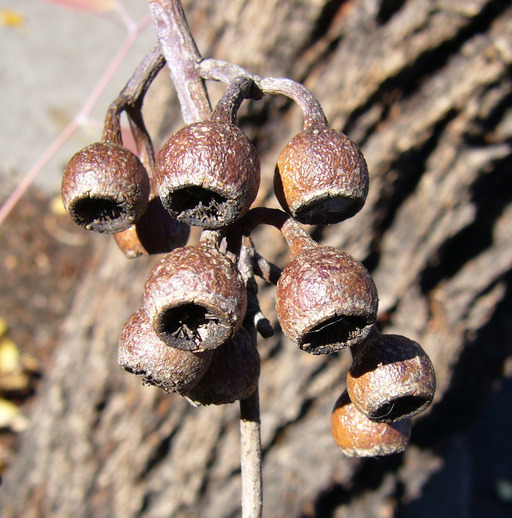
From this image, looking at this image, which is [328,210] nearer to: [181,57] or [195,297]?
[195,297]

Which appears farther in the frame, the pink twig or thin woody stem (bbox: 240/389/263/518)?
the pink twig

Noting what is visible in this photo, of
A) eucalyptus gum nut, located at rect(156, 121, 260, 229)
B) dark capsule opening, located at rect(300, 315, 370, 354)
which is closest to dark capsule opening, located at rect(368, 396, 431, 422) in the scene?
dark capsule opening, located at rect(300, 315, 370, 354)

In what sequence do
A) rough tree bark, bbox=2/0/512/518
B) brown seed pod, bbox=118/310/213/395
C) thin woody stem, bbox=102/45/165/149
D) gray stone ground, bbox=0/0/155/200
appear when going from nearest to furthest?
brown seed pod, bbox=118/310/213/395 → thin woody stem, bbox=102/45/165/149 → rough tree bark, bbox=2/0/512/518 → gray stone ground, bbox=0/0/155/200

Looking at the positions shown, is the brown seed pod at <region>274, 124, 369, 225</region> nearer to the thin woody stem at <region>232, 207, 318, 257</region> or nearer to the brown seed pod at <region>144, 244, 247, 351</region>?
the thin woody stem at <region>232, 207, 318, 257</region>

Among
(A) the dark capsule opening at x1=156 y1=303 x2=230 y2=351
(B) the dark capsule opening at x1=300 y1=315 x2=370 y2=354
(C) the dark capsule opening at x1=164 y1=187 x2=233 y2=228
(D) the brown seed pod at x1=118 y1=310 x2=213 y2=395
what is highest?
(C) the dark capsule opening at x1=164 y1=187 x2=233 y2=228

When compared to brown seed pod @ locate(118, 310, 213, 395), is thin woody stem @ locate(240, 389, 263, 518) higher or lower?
lower

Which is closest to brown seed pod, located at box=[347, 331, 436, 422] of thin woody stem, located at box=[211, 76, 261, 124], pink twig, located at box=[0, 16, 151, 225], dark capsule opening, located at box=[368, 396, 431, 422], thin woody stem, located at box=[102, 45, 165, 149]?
dark capsule opening, located at box=[368, 396, 431, 422]

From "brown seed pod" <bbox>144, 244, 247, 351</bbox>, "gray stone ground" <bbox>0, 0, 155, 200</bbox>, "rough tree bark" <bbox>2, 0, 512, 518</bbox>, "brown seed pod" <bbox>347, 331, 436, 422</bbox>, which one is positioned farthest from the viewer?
"gray stone ground" <bbox>0, 0, 155, 200</bbox>

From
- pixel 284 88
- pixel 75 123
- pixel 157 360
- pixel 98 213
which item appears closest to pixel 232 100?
pixel 284 88
